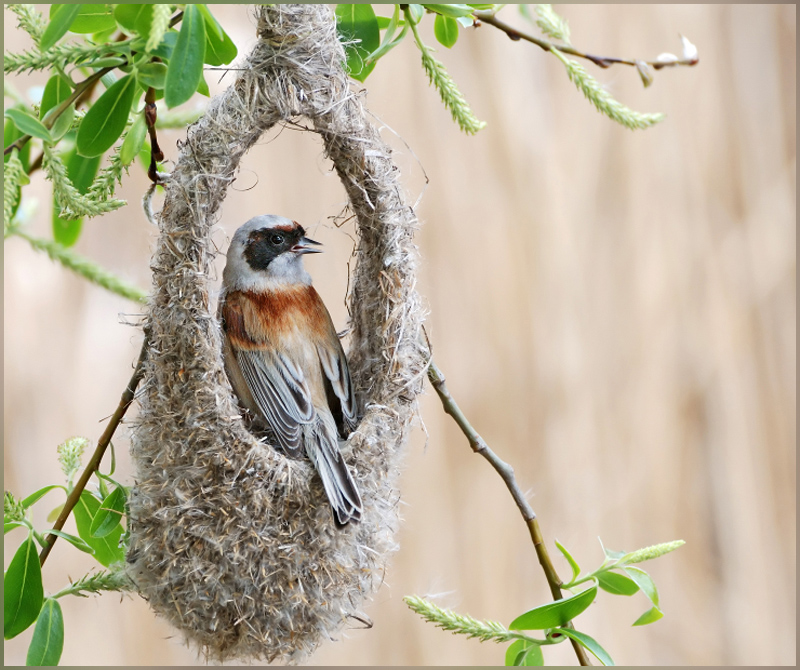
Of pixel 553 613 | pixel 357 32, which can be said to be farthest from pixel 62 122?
pixel 553 613

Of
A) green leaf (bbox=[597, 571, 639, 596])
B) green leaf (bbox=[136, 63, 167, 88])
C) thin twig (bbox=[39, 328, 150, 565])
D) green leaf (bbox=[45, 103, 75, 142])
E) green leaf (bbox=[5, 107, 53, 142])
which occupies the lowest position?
green leaf (bbox=[597, 571, 639, 596])

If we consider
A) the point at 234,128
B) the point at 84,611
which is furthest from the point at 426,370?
the point at 84,611

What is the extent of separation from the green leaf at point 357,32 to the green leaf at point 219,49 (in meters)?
0.27

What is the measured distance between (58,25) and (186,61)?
0.19 metres

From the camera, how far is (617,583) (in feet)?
4.84

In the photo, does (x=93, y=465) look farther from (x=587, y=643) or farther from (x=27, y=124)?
(x=587, y=643)

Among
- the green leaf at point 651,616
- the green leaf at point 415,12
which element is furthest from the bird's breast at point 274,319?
the green leaf at point 651,616

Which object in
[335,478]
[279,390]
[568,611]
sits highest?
[279,390]

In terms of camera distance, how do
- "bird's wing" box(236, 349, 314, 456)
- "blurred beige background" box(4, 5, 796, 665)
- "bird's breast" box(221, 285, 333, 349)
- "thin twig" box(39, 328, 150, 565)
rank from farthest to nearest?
"blurred beige background" box(4, 5, 796, 665), "bird's breast" box(221, 285, 333, 349), "bird's wing" box(236, 349, 314, 456), "thin twig" box(39, 328, 150, 565)

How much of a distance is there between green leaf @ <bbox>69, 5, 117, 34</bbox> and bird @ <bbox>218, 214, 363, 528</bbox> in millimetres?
689

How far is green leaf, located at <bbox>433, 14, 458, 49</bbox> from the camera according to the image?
5.24 ft

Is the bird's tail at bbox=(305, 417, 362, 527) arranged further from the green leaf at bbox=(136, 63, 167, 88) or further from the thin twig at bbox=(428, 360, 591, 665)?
the green leaf at bbox=(136, 63, 167, 88)

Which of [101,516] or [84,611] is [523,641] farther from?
[84,611]

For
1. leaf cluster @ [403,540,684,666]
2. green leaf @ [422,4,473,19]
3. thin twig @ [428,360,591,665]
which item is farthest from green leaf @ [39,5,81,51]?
leaf cluster @ [403,540,684,666]
